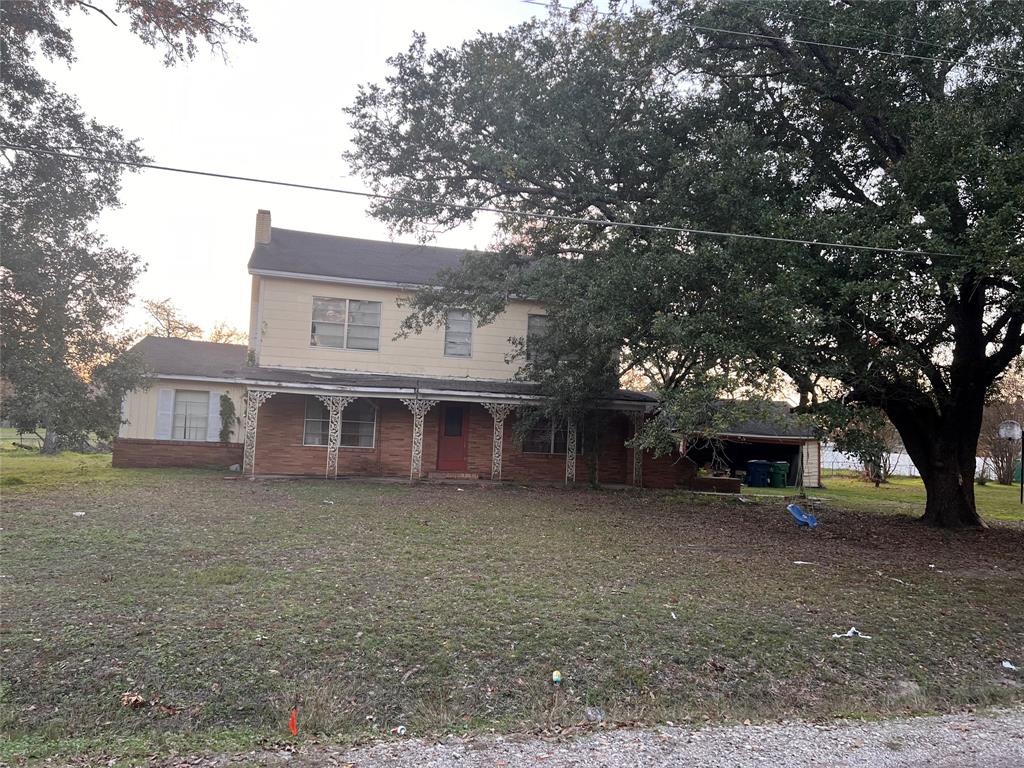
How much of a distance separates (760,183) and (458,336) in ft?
33.0

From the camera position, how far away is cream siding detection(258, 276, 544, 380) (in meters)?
18.1

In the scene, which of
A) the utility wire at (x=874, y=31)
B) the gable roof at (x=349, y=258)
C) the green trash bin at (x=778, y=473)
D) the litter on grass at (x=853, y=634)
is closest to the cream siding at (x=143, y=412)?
the gable roof at (x=349, y=258)

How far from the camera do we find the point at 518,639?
5699mm

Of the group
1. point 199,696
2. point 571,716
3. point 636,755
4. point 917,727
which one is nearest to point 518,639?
point 571,716

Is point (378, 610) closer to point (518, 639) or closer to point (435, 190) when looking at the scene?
point (518, 639)

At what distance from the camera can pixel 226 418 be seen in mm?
20734

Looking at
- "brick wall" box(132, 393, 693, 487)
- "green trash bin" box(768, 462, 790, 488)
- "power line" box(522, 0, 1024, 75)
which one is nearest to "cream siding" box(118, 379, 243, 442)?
"brick wall" box(132, 393, 693, 487)

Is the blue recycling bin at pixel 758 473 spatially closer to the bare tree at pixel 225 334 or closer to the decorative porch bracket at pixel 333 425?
the decorative porch bracket at pixel 333 425

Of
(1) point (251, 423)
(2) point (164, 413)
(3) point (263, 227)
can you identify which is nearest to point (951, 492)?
(1) point (251, 423)

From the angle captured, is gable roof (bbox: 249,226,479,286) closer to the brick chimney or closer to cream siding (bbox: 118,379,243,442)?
the brick chimney

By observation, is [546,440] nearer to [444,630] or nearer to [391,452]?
[391,452]

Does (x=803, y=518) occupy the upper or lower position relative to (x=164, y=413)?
lower

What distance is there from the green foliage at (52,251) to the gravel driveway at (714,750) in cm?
1143

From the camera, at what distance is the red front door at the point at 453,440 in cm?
1923
